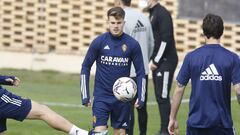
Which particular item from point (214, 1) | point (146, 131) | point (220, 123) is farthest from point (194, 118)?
point (214, 1)

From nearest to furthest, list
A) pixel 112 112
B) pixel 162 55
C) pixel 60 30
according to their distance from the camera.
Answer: pixel 112 112 < pixel 162 55 < pixel 60 30

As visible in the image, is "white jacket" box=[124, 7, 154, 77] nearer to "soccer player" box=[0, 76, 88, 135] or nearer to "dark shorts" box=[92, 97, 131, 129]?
"dark shorts" box=[92, 97, 131, 129]

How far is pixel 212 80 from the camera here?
7934 mm

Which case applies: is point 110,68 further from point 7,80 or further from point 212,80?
point 212,80

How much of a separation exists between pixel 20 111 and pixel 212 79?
276 cm

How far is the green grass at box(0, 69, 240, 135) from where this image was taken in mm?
13116

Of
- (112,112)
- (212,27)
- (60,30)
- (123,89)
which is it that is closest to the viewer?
(212,27)

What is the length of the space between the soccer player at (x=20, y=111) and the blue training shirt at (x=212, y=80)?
2.50 m

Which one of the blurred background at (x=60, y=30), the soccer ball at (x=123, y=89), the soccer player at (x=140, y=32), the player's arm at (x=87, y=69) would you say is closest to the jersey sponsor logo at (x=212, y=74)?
the soccer ball at (x=123, y=89)

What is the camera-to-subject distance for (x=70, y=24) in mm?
22578

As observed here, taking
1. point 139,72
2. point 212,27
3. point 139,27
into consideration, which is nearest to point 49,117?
point 139,72

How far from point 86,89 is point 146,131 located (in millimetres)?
2759

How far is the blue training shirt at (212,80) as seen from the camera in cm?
793

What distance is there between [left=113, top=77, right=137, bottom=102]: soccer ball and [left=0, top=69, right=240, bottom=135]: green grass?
2913 millimetres
